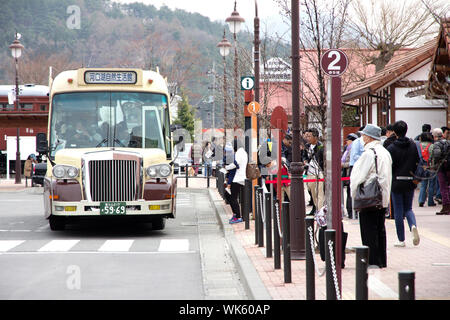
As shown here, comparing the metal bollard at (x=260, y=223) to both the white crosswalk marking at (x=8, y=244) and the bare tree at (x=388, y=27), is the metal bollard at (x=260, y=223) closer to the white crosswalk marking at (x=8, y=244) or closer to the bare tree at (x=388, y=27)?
the white crosswalk marking at (x=8, y=244)

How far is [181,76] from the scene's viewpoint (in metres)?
64.2

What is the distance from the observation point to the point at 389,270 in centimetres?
986

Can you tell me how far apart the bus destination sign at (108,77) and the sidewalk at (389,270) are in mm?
3858

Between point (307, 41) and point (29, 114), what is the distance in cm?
2419

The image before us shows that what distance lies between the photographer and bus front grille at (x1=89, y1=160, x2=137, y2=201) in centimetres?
1473

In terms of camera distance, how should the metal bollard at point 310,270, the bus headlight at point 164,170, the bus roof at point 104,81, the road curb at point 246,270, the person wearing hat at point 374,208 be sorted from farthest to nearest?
1. the bus roof at point 104,81
2. the bus headlight at point 164,170
3. the person wearing hat at point 374,208
4. the road curb at point 246,270
5. the metal bollard at point 310,270

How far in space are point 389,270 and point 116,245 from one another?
5699 mm

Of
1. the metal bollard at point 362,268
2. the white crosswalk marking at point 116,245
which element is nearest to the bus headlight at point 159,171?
the white crosswalk marking at point 116,245

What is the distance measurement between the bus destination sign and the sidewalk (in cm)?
386

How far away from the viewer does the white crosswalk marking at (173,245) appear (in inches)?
527

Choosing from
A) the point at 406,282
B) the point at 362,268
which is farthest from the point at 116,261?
the point at 406,282

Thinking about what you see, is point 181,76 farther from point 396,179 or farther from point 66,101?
point 396,179

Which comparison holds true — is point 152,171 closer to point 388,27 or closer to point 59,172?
point 59,172

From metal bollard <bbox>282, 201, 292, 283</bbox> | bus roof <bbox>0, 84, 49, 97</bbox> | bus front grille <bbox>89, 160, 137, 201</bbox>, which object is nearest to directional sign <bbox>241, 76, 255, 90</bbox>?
bus front grille <bbox>89, 160, 137, 201</bbox>
